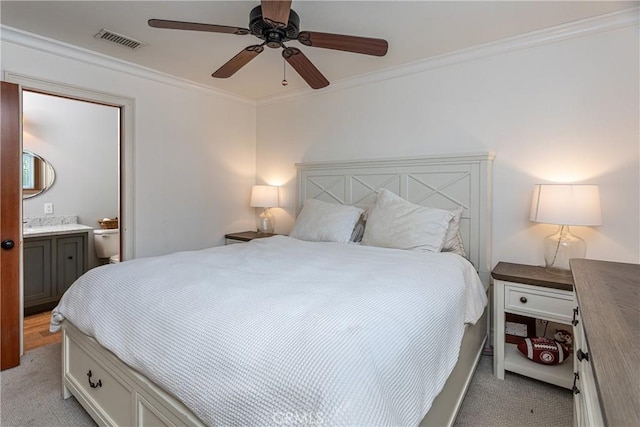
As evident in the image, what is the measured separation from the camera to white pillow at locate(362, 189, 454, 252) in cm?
240

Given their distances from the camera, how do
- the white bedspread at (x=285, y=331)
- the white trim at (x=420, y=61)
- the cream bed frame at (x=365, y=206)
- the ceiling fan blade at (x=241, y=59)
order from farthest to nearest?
the white trim at (x=420, y=61) < the ceiling fan blade at (x=241, y=59) < the cream bed frame at (x=365, y=206) < the white bedspread at (x=285, y=331)

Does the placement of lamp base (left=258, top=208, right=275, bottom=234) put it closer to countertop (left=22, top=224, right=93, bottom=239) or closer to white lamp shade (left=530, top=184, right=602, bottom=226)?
countertop (left=22, top=224, right=93, bottom=239)

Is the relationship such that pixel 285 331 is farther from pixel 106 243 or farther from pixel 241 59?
pixel 106 243

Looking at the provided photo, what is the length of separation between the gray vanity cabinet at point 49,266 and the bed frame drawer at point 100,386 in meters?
2.09

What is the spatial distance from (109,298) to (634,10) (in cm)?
357

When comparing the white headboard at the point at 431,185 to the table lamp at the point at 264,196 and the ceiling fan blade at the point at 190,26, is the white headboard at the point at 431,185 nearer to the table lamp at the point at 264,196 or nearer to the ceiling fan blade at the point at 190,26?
the table lamp at the point at 264,196

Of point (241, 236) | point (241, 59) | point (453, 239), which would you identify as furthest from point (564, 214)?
point (241, 236)

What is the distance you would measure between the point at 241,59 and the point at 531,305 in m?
2.49

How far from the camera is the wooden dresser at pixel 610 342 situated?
0.55 meters

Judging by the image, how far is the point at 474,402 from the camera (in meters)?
1.93

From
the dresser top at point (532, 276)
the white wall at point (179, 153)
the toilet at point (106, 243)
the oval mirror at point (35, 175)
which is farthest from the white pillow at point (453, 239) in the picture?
the oval mirror at point (35, 175)

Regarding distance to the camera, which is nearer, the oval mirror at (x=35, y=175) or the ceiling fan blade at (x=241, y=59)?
the ceiling fan blade at (x=241, y=59)

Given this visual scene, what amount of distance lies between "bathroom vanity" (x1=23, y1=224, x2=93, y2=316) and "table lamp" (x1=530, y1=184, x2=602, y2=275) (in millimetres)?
4553

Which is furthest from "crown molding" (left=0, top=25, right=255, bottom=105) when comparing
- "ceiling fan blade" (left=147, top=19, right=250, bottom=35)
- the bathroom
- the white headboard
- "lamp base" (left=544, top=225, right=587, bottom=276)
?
"lamp base" (left=544, top=225, right=587, bottom=276)
